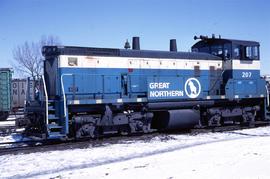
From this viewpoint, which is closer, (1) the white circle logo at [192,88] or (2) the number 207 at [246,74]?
(1) the white circle logo at [192,88]

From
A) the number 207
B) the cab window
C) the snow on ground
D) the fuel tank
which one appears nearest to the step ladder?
the snow on ground

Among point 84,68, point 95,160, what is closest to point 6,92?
point 84,68

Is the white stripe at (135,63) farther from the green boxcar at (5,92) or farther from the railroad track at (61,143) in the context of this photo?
the green boxcar at (5,92)

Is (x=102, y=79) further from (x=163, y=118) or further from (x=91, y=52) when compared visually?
(x=163, y=118)

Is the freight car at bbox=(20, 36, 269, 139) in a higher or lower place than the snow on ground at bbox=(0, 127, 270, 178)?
higher

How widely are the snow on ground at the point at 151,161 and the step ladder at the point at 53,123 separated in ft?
3.29

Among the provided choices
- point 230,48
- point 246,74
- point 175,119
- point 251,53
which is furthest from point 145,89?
point 251,53

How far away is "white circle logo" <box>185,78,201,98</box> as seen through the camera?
591 inches

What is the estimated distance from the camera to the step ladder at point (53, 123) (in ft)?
38.5

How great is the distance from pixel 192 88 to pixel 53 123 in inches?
239

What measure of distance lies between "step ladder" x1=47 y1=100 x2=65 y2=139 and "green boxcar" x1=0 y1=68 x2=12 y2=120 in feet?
41.6

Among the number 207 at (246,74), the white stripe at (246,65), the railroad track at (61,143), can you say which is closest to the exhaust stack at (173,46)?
the white stripe at (246,65)

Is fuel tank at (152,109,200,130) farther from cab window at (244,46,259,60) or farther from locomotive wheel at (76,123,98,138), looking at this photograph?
cab window at (244,46,259,60)

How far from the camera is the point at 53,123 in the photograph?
39.3 ft
